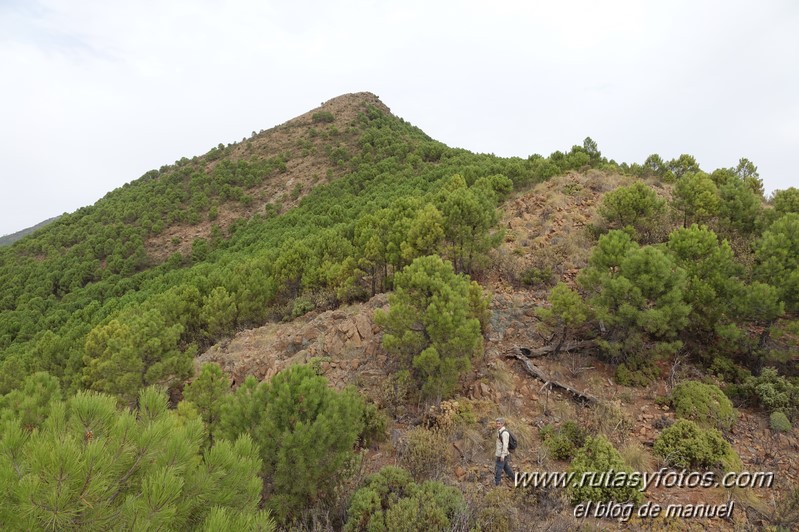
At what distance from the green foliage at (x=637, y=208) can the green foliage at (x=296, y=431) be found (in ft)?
42.5

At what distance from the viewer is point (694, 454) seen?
715cm

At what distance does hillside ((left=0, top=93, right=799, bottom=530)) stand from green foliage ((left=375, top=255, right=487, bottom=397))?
6 centimetres

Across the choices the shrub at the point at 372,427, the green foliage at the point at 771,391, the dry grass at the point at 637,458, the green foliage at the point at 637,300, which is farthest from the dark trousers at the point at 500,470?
the green foliage at the point at 771,391

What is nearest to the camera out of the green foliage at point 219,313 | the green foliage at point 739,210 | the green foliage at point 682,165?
the green foliage at point 739,210

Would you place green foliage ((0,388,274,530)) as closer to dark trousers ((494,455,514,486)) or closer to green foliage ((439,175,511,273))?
dark trousers ((494,455,514,486))

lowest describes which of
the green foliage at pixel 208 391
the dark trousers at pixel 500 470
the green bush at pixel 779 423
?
the green bush at pixel 779 423

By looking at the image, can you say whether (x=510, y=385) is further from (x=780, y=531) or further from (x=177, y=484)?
(x=177, y=484)

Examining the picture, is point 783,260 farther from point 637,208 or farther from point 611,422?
point 611,422

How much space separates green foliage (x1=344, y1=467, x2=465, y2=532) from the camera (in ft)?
17.9

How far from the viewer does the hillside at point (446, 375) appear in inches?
135

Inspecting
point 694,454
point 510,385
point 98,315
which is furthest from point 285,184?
point 694,454

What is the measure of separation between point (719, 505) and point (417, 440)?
5.05 metres

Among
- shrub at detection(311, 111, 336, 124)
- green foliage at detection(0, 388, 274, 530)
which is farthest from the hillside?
shrub at detection(311, 111, 336, 124)

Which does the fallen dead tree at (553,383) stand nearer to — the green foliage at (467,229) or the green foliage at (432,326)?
the green foliage at (432,326)
